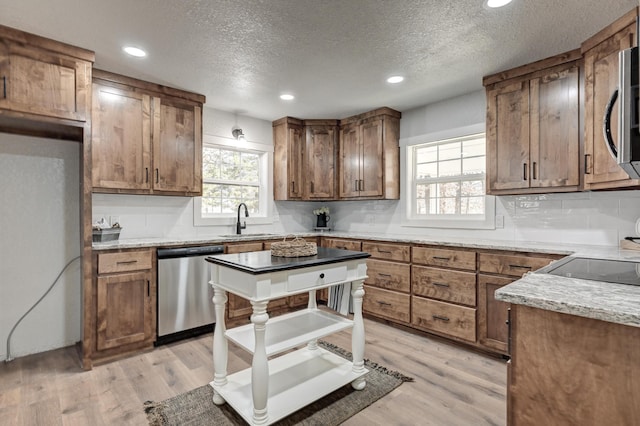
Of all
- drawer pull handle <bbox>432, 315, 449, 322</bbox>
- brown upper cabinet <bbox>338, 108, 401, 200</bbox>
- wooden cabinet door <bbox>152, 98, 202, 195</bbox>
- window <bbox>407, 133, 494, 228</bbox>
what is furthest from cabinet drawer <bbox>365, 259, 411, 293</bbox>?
wooden cabinet door <bbox>152, 98, 202, 195</bbox>

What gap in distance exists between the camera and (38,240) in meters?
2.85

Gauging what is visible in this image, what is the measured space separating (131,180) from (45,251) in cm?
94

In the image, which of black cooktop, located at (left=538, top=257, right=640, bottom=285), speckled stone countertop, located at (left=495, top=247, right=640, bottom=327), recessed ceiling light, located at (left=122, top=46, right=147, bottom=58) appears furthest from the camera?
recessed ceiling light, located at (left=122, top=46, right=147, bottom=58)

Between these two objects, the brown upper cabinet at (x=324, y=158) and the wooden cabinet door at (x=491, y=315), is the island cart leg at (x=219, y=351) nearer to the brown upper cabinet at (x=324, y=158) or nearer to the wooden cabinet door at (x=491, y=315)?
the wooden cabinet door at (x=491, y=315)

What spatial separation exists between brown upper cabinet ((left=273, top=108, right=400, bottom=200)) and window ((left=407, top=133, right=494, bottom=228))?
25cm

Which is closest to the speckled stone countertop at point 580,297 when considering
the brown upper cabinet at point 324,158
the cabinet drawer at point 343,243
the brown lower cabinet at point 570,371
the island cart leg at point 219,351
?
the brown lower cabinet at point 570,371

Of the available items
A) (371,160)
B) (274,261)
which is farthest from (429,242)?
(274,261)

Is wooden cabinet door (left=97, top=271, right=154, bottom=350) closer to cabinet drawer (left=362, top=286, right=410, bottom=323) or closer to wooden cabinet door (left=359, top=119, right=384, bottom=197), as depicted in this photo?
cabinet drawer (left=362, top=286, right=410, bottom=323)

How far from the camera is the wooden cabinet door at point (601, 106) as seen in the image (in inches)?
81.8

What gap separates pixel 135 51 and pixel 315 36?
142cm

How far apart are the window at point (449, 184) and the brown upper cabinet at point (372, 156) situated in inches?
8.8

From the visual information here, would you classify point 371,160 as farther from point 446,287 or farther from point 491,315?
point 491,315

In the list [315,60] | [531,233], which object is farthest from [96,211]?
[531,233]

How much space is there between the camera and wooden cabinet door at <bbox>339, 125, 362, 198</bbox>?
4227 millimetres
